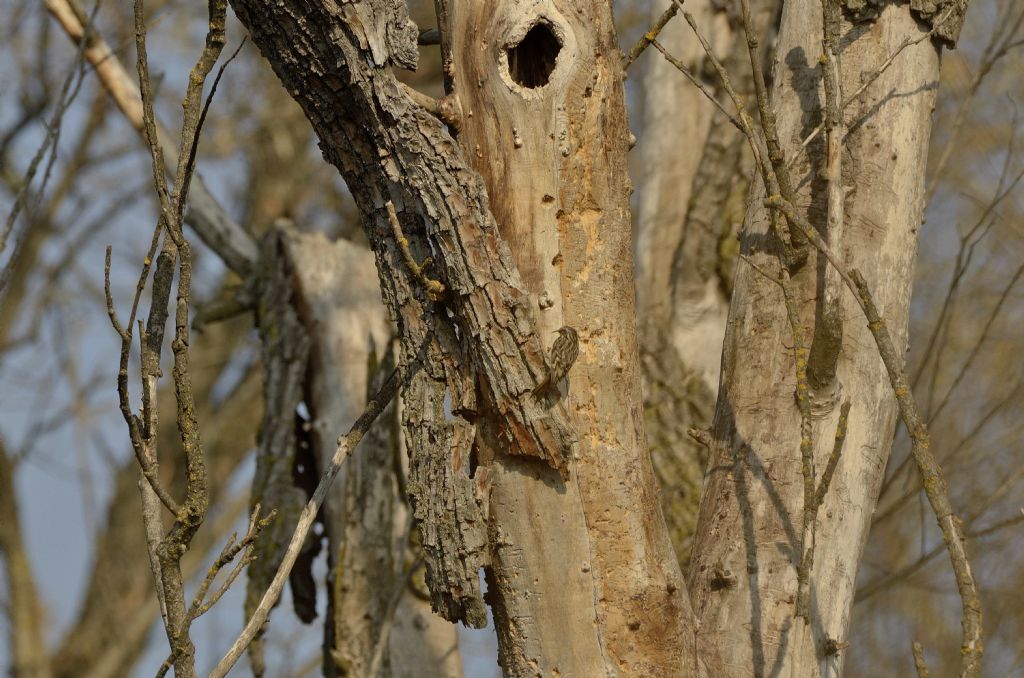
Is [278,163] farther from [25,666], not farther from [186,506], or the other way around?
[186,506]

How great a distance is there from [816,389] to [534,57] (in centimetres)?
83

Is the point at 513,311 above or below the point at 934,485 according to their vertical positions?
above

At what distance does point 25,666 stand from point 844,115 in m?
7.67

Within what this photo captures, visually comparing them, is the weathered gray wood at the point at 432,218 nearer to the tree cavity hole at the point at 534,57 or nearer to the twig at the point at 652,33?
the tree cavity hole at the point at 534,57

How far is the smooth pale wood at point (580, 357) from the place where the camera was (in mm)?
1627

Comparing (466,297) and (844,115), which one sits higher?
(844,115)

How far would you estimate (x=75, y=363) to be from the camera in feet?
22.7

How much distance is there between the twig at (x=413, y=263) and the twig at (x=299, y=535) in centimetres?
17

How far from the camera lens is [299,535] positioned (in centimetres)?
168

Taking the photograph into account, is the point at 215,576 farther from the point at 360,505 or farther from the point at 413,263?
the point at 360,505

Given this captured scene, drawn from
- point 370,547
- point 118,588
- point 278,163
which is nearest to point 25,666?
point 118,588

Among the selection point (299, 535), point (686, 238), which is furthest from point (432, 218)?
point (686, 238)

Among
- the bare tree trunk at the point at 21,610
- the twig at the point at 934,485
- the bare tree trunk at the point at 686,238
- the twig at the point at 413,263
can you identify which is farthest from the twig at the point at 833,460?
the bare tree trunk at the point at 21,610

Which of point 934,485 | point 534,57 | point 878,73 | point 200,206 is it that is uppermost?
point 200,206
